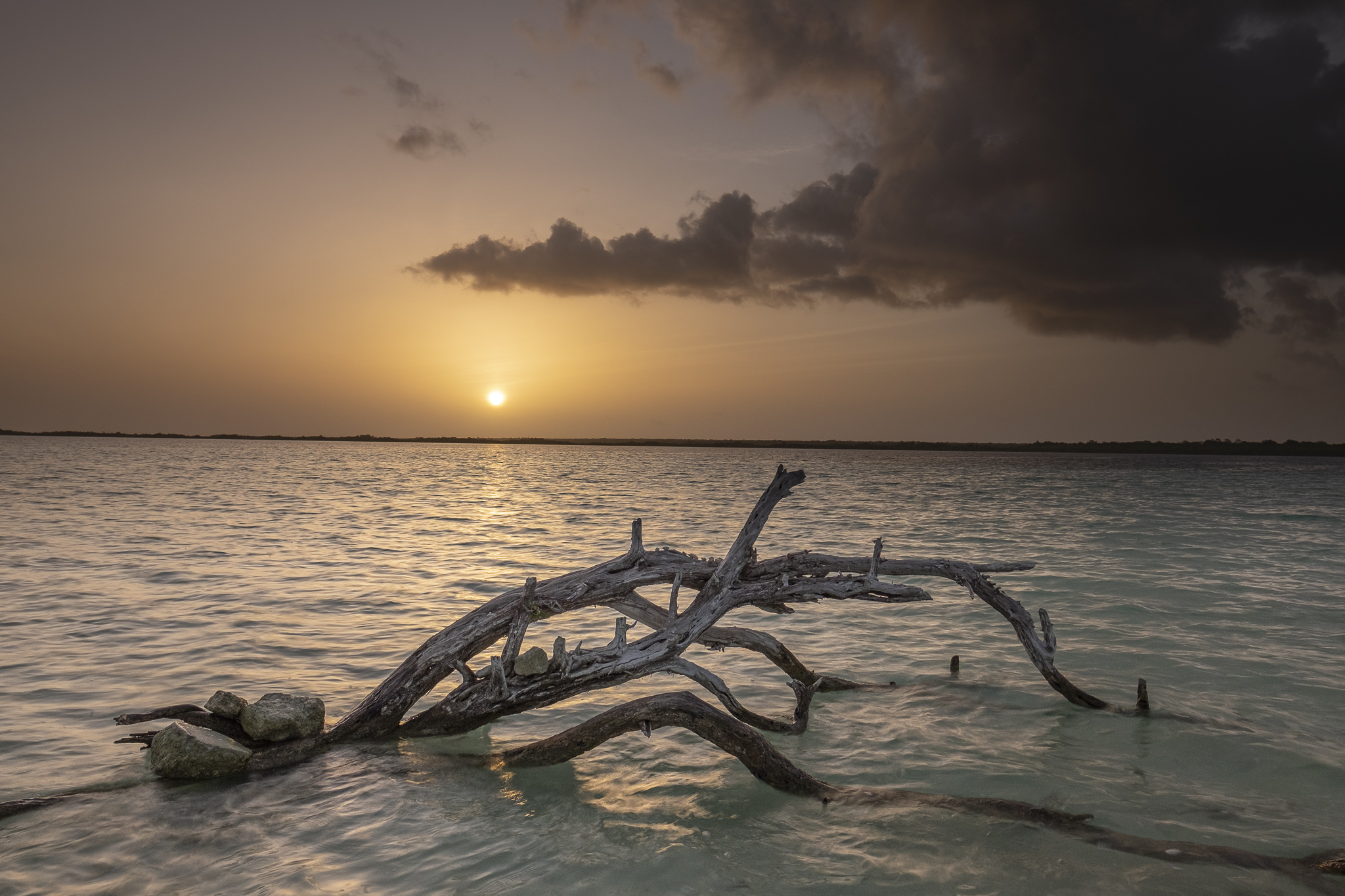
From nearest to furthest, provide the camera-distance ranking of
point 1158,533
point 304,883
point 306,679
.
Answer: point 304,883 < point 306,679 < point 1158,533

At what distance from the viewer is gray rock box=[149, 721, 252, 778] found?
7.06 m

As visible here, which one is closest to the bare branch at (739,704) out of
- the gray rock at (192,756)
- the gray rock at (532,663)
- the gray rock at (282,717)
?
the gray rock at (532,663)

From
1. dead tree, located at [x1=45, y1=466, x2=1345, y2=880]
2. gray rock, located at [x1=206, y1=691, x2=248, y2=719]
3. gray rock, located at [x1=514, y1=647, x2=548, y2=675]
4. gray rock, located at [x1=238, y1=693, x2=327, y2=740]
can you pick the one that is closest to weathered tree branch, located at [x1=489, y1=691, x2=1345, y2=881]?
dead tree, located at [x1=45, y1=466, x2=1345, y2=880]

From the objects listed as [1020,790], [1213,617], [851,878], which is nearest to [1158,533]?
[1213,617]

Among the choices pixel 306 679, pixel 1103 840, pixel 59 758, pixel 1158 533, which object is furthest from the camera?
pixel 1158 533

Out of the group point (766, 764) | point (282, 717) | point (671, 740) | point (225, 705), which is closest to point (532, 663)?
point (671, 740)

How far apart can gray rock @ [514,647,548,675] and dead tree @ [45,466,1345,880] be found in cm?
6

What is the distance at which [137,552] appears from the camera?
2159 cm

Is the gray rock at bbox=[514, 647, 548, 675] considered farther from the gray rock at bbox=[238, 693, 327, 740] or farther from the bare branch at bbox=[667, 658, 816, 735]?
the gray rock at bbox=[238, 693, 327, 740]

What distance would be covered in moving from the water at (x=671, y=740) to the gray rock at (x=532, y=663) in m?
1.00

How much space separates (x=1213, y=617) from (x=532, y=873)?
15859mm

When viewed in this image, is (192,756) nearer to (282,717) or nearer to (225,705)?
(225,705)

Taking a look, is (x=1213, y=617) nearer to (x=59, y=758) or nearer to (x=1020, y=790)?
(x=1020, y=790)

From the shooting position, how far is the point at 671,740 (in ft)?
27.9
